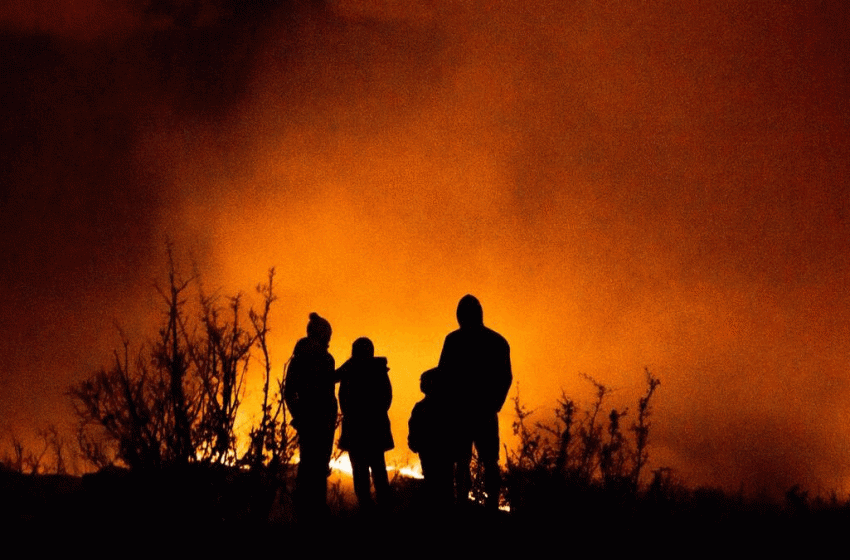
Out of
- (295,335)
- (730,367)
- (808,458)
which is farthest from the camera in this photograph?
(295,335)

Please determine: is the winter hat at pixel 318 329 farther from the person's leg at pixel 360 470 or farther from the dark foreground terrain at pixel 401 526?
the dark foreground terrain at pixel 401 526

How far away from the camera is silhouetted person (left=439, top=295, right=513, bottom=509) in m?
7.18

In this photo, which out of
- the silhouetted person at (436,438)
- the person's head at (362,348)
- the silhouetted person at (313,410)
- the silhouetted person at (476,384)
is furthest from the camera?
the person's head at (362,348)

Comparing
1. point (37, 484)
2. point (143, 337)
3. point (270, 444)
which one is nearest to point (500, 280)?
point (143, 337)

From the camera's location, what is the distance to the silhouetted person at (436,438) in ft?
22.8

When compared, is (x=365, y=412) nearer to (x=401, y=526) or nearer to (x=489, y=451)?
(x=489, y=451)

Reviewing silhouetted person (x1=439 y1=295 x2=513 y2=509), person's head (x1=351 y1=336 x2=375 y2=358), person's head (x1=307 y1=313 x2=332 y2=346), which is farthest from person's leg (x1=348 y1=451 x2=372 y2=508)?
silhouetted person (x1=439 y1=295 x2=513 y2=509)

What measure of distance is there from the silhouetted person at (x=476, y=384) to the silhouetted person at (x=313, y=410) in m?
1.43

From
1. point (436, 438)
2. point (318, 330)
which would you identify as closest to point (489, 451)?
point (436, 438)

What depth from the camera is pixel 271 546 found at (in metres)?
5.95

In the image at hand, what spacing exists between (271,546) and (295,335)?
33.8 m

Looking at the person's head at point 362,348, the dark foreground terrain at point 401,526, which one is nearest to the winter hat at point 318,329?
the person's head at point 362,348

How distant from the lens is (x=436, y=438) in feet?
23.3

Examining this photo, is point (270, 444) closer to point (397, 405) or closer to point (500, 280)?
point (397, 405)
